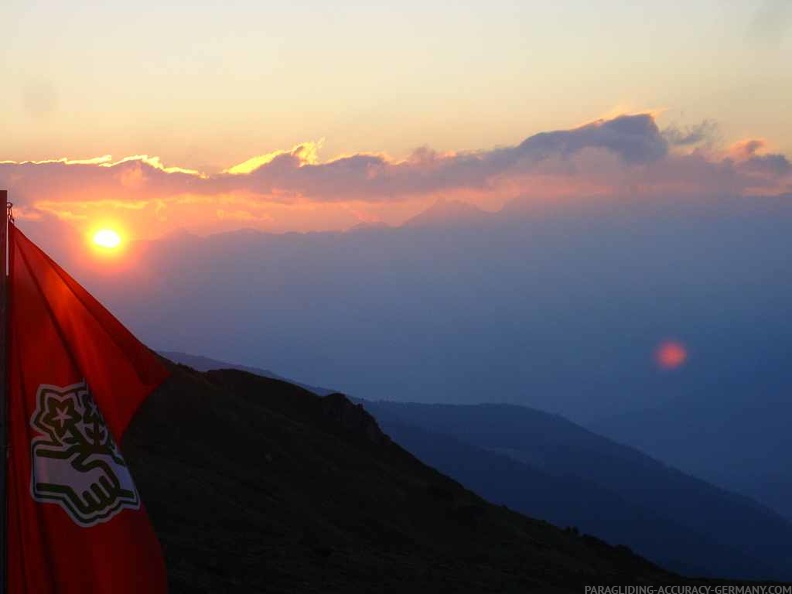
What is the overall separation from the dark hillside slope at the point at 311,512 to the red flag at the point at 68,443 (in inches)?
521

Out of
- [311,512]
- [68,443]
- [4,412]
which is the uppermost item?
[4,412]

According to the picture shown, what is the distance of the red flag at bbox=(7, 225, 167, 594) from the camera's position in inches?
407

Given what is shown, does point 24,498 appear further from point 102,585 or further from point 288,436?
point 288,436

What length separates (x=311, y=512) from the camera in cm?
3841

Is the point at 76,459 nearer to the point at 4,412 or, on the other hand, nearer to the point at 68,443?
the point at 68,443

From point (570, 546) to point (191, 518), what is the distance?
2399cm

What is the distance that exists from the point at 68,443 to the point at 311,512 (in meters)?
28.7

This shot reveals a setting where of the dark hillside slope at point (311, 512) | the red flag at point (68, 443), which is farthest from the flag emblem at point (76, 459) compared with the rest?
the dark hillside slope at point (311, 512)

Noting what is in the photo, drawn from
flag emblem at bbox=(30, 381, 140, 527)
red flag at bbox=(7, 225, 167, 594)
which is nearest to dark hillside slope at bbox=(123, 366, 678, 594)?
red flag at bbox=(7, 225, 167, 594)

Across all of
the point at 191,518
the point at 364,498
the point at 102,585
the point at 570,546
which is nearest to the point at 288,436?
the point at 364,498

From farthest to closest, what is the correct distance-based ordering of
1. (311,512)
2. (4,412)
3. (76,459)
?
(311,512) → (76,459) → (4,412)

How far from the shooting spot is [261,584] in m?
25.3

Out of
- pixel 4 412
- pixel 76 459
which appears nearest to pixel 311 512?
pixel 76 459

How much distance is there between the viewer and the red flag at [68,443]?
33.9ft
